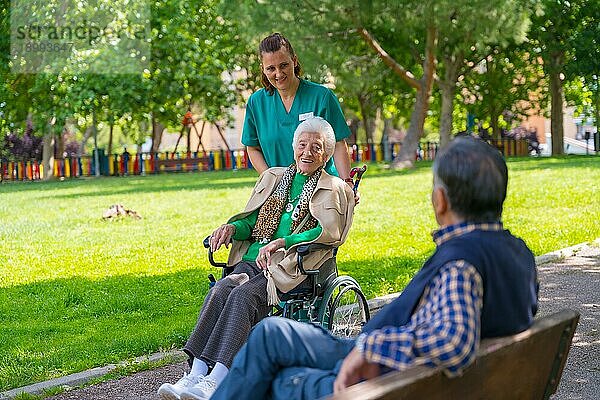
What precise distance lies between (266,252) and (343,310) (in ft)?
3.22

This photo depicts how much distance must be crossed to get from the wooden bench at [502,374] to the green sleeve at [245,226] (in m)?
2.53

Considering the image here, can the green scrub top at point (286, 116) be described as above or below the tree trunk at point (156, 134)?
below

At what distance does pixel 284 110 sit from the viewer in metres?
6.06

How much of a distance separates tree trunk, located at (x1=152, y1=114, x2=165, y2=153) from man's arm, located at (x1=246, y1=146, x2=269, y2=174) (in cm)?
3687

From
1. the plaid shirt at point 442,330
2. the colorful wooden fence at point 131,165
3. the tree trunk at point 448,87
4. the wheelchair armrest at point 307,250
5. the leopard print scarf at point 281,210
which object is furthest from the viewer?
the colorful wooden fence at point 131,165

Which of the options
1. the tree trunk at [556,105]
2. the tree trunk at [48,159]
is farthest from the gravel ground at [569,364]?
the tree trunk at [48,159]

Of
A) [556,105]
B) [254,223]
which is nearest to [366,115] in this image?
[556,105]

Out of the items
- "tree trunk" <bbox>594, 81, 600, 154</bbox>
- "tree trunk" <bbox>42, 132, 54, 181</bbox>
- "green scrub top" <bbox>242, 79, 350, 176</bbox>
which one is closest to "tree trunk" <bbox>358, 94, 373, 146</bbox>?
"tree trunk" <bbox>594, 81, 600, 154</bbox>

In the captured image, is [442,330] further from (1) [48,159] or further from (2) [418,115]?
(1) [48,159]

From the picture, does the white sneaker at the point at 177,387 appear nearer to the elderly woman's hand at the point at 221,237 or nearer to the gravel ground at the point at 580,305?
the elderly woman's hand at the point at 221,237

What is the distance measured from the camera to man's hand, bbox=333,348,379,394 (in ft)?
9.77

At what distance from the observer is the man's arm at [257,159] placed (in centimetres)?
617

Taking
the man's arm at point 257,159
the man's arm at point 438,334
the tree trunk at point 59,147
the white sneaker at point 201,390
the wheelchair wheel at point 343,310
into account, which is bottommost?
the white sneaker at point 201,390

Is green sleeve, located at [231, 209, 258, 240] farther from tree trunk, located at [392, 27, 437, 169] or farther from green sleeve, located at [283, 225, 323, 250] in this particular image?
tree trunk, located at [392, 27, 437, 169]
